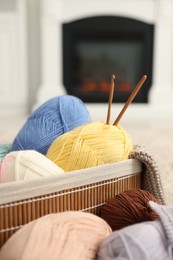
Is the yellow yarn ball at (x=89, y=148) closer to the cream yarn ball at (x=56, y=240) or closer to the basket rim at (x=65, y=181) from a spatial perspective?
the basket rim at (x=65, y=181)

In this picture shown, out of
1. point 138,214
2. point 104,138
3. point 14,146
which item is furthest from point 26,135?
point 138,214

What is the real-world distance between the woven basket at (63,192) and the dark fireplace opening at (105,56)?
2.40m

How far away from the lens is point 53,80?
310cm

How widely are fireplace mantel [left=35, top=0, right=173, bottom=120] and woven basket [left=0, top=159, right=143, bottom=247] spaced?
226 cm

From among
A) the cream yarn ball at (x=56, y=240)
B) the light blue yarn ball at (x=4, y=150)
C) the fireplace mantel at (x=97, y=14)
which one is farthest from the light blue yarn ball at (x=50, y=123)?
the fireplace mantel at (x=97, y=14)

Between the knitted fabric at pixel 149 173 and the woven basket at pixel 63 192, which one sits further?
the knitted fabric at pixel 149 173

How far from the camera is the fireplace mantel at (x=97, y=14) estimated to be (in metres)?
3.02

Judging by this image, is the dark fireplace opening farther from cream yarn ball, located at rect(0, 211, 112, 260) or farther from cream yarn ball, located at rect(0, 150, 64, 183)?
cream yarn ball, located at rect(0, 211, 112, 260)

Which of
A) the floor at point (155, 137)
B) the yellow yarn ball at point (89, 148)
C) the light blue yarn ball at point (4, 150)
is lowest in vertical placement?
the floor at point (155, 137)

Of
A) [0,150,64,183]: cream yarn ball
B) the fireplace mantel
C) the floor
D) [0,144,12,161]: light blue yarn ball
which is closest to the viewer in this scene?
[0,150,64,183]: cream yarn ball

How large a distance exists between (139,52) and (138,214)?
2615 mm

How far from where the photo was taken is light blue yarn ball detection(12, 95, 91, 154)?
2.87 ft

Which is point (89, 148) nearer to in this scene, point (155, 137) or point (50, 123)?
point (50, 123)

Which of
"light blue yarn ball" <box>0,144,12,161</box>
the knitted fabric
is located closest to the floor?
the knitted fabric
